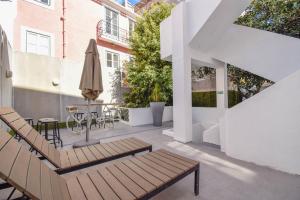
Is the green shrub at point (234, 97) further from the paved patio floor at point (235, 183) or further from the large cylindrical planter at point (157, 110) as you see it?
the paved patio floor at point (235, 183)

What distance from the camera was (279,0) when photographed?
6.98 meters

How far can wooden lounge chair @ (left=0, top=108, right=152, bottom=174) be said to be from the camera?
2451mm

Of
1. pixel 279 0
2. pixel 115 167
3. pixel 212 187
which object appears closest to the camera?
pixel 115 167

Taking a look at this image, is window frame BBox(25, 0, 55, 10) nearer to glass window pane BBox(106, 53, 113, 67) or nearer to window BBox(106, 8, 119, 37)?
window BBox(106, 8, 119, 37)

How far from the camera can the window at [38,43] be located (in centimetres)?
909

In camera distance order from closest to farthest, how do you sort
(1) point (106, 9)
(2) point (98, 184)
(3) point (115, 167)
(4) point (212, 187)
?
(2) point (98, 184), (3) point (115, 167), (4) point (212, 187), (1) point (106, 9)

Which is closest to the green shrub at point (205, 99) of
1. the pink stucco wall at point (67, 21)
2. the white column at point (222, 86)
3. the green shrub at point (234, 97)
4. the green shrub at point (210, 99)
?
the green shrub at point (210, 99)

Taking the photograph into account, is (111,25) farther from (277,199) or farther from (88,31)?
(277,199)

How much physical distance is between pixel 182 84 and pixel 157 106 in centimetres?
277

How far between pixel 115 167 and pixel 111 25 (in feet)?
41.7

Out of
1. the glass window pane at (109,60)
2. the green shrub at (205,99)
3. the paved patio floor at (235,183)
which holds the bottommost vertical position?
Result: the paved patio floor at (235,183)

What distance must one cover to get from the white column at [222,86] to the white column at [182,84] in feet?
7.58

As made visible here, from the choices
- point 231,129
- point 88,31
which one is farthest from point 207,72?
point 88,31

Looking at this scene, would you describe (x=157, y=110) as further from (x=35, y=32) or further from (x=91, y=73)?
(x=35, y=32)
